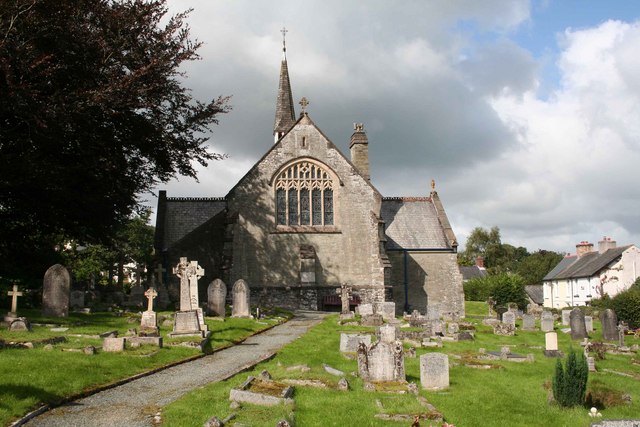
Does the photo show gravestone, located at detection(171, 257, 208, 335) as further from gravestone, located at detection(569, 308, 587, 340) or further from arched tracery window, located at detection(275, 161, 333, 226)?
gravestone, located at detection(569, 308, 587, 340)

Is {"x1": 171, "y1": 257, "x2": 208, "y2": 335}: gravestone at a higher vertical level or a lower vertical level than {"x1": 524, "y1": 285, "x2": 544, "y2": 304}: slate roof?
higher

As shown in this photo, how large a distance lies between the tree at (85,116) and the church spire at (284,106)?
2082 cm

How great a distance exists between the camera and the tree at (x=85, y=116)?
2030 cm

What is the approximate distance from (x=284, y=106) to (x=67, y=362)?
3786cm

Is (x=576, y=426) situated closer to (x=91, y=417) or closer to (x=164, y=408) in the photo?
(x=164, y=408)

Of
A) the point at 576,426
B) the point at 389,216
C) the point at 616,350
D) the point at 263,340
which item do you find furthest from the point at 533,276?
the point at 576,426

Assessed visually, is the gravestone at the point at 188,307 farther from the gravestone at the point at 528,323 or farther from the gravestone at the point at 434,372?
the gravestone at the point at 528,323

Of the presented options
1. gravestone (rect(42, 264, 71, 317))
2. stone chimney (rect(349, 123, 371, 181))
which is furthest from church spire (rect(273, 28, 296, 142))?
gravestone (rect(42, 264, 71, 317))

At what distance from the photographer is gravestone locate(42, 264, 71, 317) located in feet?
70.7

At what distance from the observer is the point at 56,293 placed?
21.6 m

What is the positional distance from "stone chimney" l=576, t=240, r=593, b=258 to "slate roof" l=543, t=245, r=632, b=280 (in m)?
0.68

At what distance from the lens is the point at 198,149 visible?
1099 inches

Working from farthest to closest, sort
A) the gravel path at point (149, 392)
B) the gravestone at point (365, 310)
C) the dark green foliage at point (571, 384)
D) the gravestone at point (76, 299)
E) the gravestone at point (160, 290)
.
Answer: the gravestone at point (160, 290) → the gravestone at point (365, 310) → the gravestone at point (76, 299) → the dark green foliage at point (571, 384) → the gravel path at point (149, 392)

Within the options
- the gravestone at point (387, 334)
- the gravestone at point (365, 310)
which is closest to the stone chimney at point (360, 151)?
the gravestone at point (365, 310)
